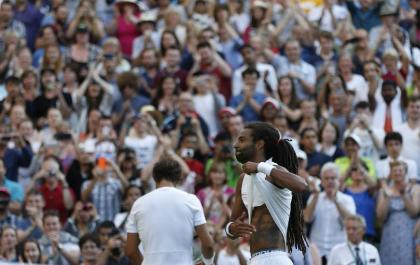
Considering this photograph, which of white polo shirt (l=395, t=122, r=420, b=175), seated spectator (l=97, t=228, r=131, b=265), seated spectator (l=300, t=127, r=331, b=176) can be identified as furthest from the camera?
white polo shirt (l=395, t=122, r=420, b=175)

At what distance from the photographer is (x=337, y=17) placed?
896 inches

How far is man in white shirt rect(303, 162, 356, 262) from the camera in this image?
16.2 metres

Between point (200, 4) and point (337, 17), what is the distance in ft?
7.52

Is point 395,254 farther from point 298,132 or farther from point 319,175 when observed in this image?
point 298,132

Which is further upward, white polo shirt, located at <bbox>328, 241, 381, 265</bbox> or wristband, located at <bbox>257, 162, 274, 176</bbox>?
wristband, located at <bbox>257, 162, 274, 176</bbox>

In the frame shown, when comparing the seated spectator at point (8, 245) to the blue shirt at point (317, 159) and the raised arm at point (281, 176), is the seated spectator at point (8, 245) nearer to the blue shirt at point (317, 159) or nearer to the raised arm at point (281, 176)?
the blue shirt at point (317, 159)

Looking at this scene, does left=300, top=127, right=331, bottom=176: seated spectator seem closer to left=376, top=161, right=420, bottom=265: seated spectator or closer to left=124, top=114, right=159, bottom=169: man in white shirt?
left=376, top=161, right=420, bottom=265: seated spectator

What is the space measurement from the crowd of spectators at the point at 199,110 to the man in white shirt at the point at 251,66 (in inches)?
1.4

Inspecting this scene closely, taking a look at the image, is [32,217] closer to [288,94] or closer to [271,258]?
[288,94]

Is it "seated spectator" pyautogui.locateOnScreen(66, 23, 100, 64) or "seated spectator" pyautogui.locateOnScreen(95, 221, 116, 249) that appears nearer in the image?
"seated spectator" pyautogui.locateOnScreen(95, 221, 116, 249)

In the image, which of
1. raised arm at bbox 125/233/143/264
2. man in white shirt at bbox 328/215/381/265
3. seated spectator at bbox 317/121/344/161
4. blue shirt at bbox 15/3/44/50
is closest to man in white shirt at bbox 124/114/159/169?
seated spectator at bbox 317/121/344/161

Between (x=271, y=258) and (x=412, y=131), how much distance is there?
7.47m

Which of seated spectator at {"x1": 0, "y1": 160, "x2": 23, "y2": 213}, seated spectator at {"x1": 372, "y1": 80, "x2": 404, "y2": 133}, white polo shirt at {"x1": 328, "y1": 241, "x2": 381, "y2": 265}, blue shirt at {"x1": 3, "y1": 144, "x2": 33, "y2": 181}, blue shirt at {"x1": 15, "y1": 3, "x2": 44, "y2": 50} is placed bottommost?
white polo shirt at {"x1": 328, "y1": 241, "x2": 381, "y2": 265}

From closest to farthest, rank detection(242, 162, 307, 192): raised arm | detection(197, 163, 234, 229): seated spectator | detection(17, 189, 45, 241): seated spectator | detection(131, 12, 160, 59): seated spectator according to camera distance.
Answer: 1. detection(242, 162, 307, 192): raised arm
2. detection(17, 189, 45, 241): seated spectator
3. detection(197, 163, 234, 229): seated spectator
4. detection(131, 12, 160, 59): seated spectator
